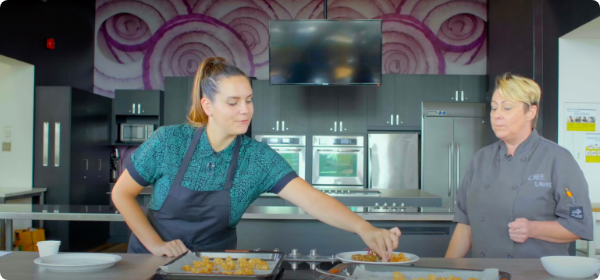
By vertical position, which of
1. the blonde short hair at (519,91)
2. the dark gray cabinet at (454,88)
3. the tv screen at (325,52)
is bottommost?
the blonde short hair at (519,91)

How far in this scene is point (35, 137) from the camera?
538cm

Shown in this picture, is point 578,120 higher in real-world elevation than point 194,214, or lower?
higher

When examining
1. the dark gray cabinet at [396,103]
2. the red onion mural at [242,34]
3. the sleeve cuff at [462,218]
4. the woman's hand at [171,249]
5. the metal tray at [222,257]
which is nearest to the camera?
the metal tray at [222,257]

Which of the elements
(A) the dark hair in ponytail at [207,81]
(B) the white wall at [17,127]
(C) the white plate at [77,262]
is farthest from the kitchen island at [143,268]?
(B) the white wall at [17,127]

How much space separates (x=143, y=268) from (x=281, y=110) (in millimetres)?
4609

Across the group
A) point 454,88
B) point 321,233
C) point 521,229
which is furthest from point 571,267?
point 454,88

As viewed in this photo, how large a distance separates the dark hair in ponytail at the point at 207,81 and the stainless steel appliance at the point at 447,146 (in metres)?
4.37

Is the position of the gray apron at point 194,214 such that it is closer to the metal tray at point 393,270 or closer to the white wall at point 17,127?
the metal tray at point 393,270

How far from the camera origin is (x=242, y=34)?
6578 mm

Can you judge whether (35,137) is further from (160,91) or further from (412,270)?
(412,270)

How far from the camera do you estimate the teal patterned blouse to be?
1774mm

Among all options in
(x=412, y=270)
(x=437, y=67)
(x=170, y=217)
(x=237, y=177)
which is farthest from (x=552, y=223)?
(x=437, y=67)

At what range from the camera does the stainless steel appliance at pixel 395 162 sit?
19.3 ft

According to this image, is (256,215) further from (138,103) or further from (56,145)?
(138,103)
